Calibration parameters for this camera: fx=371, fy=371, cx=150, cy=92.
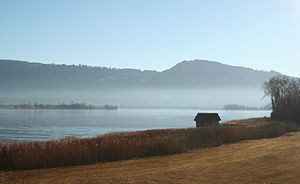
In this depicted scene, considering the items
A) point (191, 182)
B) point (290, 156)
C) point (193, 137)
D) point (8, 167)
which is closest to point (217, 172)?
point (191, 182)

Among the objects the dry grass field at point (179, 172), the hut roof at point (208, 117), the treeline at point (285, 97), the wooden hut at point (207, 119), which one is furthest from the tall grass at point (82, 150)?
the treeline at point (285, 97)

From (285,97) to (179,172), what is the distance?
2235 inches

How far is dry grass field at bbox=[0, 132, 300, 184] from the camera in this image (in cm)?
1509

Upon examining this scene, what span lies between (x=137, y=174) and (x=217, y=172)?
3.64 metres

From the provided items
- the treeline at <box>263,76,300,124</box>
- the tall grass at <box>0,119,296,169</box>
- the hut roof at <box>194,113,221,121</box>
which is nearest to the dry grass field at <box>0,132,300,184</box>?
the tall grass at <box>0,119,296,169</box>

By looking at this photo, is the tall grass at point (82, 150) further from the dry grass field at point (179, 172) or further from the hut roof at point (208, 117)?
the hut roof at point (208, 117)

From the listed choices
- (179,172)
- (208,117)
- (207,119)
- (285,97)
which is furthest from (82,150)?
(285,97)

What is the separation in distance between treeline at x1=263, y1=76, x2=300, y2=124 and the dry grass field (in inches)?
1795

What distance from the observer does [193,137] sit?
99.4 ft

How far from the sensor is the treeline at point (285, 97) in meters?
64.2

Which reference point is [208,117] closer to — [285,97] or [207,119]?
[207,119]

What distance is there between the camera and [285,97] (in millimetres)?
68312

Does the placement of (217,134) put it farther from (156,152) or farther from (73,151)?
A: (73,151)

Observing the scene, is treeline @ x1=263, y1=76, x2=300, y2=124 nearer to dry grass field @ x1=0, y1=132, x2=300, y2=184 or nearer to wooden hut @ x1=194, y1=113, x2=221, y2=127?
wooden hut @ x1=194, y1=113, x2=221, y2=127
